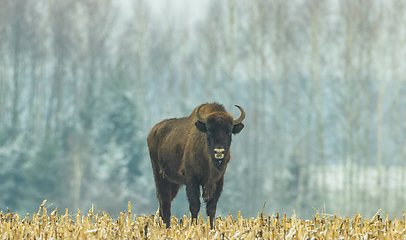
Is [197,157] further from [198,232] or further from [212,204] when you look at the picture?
[198,232]

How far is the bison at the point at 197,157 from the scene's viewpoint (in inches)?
287

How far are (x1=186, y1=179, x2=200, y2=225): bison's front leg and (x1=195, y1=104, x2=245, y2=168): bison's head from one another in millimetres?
505

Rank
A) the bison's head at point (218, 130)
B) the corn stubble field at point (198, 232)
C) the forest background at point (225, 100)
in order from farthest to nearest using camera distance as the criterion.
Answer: the forest background at point (225, 100), the bison's head at point (218, 130), the corn stubble field at point (198, 232)

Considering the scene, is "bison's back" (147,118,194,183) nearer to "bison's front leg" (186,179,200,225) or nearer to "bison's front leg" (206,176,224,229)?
"bison's front leg" (186,179,200,225)

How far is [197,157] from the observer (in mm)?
7605

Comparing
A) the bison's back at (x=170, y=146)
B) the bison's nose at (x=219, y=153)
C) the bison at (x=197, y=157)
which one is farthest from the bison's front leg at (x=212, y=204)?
the bison's nose at (x=219, y=153)

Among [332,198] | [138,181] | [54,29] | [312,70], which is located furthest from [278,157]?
[54,29]

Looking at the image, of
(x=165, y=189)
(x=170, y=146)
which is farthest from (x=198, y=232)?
(x=165, y=189)

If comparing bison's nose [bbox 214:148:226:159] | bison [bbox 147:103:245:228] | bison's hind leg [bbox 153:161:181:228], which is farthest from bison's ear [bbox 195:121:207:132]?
bison's hind leg [bbox 153:161:181:228]

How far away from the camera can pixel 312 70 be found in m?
35.8

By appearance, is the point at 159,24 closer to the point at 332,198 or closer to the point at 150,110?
the point at 150,110

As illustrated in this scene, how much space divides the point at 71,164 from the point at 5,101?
31.5 feet

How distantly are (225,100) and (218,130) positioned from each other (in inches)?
1276

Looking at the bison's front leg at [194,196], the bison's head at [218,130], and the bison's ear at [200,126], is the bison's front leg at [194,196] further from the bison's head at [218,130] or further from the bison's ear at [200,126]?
the bison's ear at [200,126]
